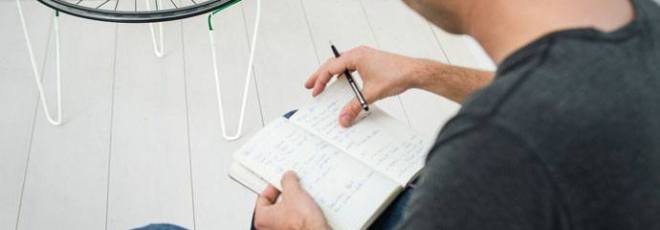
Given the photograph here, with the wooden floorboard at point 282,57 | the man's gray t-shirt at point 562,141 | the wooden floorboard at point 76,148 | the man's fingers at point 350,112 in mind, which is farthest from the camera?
the wooden floorboard at point 282,57

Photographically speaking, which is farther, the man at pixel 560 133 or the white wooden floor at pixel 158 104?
the white wooden floor at pixel 158 104

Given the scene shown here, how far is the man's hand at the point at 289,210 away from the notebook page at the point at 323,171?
0.02m

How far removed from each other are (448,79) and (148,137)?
82 centimetres

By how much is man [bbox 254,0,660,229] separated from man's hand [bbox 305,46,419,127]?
0.41 m

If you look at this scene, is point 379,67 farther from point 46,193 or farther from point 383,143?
point 46,193

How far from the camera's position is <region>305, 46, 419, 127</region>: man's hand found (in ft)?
2.87

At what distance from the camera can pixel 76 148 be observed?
1.41m

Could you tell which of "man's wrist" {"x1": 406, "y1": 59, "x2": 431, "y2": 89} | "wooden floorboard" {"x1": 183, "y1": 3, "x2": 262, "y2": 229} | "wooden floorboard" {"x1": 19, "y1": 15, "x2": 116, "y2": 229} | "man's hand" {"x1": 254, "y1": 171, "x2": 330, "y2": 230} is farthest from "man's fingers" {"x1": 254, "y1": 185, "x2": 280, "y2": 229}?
"wooden floorboard" {"x1": 19, "y1": 15, "x2": 116, "y2": 229}

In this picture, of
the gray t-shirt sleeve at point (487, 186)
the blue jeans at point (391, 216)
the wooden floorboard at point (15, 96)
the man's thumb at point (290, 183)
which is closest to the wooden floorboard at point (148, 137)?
the wooden floorboard at point (15, 96)

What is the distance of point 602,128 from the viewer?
403 millimetres

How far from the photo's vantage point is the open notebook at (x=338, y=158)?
0.76 metres

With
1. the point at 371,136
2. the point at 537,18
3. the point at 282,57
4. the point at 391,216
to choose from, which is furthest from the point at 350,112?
the point at 282,57

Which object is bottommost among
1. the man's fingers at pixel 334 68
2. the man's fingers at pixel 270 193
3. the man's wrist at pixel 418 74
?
the man's fingers at pixel 270 193

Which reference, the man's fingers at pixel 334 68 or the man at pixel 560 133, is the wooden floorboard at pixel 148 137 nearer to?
the man's fingers at pixel 334 68
